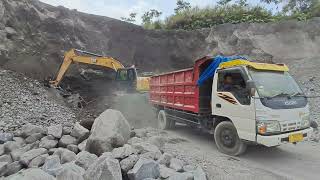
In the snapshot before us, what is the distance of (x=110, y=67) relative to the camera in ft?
49.2

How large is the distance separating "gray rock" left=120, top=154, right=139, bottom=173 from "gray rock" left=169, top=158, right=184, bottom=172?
667mm

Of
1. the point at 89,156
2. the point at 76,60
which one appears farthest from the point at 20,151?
the point at 76,60

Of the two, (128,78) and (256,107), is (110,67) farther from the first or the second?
(256,107)

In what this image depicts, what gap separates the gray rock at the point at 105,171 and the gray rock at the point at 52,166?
0.62m

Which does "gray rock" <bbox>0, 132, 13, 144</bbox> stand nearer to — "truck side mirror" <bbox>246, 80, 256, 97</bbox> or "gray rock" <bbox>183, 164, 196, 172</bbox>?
"gray rock" <bbox>183, 164, 196, 172</bbox>

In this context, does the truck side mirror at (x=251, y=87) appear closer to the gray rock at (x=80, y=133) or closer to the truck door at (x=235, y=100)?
the truck door at (x=235, y=100)

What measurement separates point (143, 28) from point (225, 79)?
1438 centimetres

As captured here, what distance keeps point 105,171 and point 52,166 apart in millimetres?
1347

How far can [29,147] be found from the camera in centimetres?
723

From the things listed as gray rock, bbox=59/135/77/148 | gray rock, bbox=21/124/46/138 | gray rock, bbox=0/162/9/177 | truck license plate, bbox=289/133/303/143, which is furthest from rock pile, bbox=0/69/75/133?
truck license plate, bbox=289/133/303/143

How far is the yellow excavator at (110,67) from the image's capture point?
14.3 metres

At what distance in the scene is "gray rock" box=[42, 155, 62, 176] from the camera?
5385mm

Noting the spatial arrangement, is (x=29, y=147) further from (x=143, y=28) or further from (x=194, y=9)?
(x=194, y=9)

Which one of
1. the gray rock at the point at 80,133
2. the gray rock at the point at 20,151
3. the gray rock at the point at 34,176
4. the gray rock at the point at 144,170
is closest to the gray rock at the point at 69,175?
the gray rock at the point at 34,176
